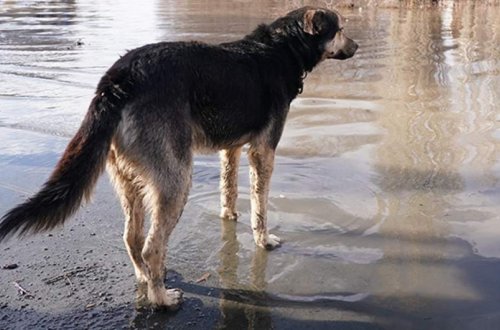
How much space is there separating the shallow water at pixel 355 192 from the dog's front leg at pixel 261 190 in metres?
0.15

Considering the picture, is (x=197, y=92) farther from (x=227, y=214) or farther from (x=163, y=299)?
(x=227, y=214)

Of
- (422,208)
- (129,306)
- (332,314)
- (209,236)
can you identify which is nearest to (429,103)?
(422,208)

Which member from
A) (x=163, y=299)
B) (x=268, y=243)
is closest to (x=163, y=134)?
(x=163, y=299)

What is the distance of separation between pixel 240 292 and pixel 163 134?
4.34 ft

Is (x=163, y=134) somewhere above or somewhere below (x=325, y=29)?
below

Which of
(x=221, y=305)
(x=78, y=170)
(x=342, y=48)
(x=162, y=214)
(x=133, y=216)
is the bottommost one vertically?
(x=221, y=305)

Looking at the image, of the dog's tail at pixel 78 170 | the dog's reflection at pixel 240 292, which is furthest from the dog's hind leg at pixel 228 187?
the dog's tail at pixel 78 170

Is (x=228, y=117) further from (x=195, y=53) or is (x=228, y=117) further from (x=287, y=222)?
(x=287, y=222)

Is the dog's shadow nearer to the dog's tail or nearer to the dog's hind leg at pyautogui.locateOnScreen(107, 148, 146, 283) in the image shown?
the dog's hind leg at pyautogui.locateOnScreen(107, 148, 146, 283)

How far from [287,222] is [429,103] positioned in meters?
4.71

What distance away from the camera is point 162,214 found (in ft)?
13.3

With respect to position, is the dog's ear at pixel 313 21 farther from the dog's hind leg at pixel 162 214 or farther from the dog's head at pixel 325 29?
the dog's hind leg at pixel 162 214

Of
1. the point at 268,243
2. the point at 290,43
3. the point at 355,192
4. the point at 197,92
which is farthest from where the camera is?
the point at 355,192

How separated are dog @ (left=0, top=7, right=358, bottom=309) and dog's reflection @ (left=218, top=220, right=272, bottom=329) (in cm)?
27
